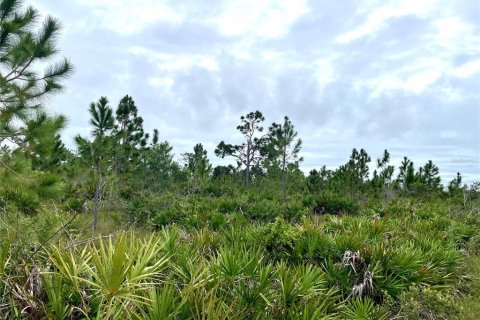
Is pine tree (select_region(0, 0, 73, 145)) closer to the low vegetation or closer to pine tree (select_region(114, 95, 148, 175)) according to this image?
the low vegetation

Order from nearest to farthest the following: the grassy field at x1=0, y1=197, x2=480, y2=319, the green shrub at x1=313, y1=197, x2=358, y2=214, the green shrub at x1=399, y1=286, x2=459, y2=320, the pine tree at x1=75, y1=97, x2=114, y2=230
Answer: the grassy field at x1=0, y1=197, x2=480, y2=319 → the green shrub at x1=399, y1=286, x2=459, y2=320 → the pine tree at x1=75, y1=97, x2=114, y2=230 → the green shrub at x1=313, y1=197, x2=358, y2=214

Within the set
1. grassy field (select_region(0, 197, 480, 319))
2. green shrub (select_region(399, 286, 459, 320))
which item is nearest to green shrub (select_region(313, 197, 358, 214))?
grassy field (select_region(0, 197, 480, 319))

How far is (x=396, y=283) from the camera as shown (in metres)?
7.87

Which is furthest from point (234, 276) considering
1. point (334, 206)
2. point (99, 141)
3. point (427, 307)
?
point (334, 206)

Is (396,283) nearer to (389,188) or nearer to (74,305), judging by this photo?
(74,305)

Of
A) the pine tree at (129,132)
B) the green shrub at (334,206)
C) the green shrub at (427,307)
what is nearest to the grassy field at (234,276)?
the green shrub at (427,307)

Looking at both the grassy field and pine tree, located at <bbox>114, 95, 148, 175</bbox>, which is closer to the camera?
the grassy field

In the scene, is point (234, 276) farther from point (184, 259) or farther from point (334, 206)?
point (334, 206)

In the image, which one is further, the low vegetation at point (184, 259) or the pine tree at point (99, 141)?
the pine tree at point (99, 141)

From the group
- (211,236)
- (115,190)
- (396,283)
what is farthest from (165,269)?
(115,190)

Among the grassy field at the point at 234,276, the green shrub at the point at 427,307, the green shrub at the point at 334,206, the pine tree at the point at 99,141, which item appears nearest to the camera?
the grassy field at the point at 234,276

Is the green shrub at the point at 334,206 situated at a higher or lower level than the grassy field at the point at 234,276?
higher

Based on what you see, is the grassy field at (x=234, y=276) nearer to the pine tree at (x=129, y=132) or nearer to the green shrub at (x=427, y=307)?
the green shrub at (x=427, y=307)

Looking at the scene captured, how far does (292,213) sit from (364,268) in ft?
46.2
